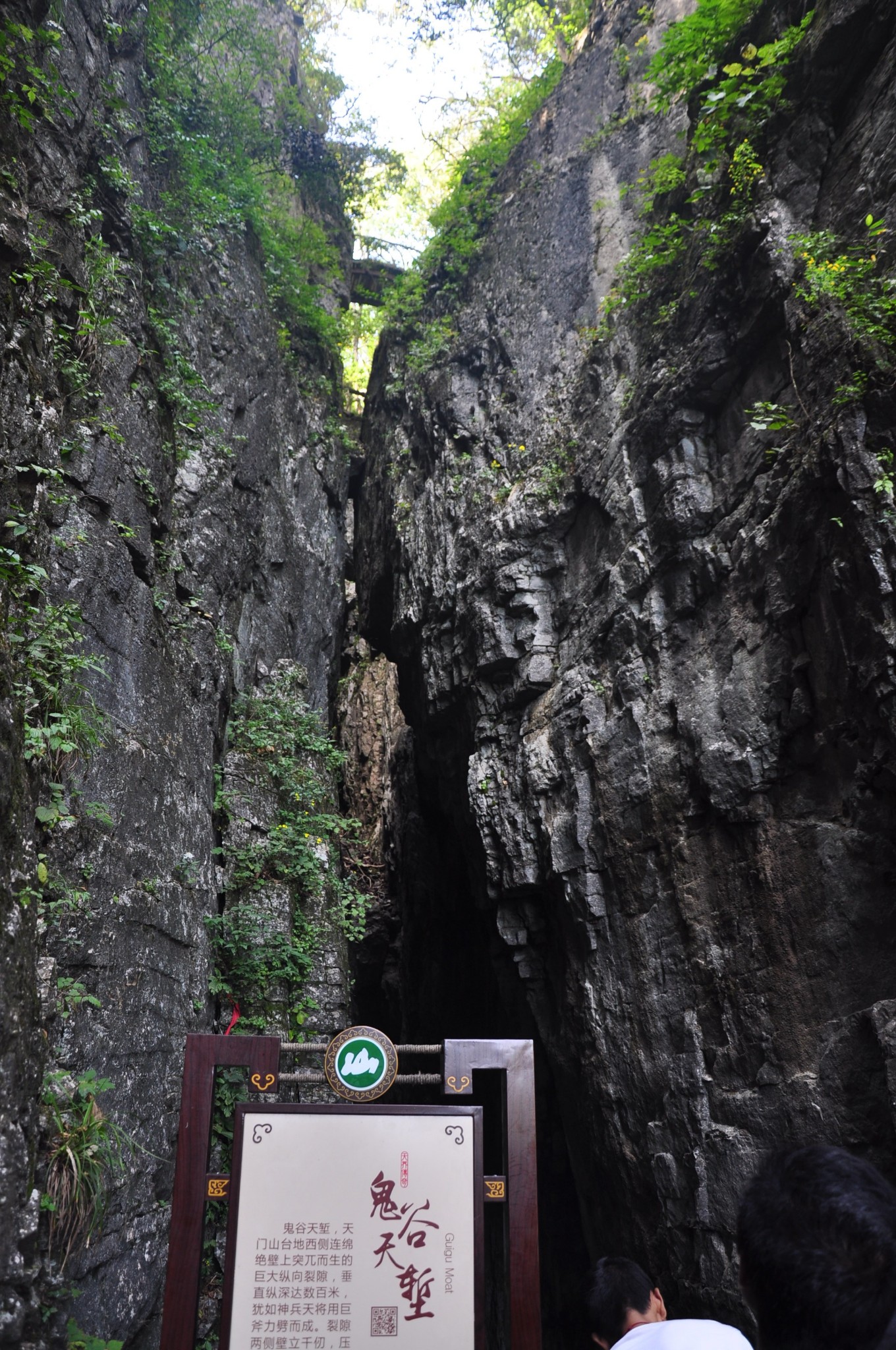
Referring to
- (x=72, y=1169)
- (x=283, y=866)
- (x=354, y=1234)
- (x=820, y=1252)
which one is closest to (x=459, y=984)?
(x=283, y=866)

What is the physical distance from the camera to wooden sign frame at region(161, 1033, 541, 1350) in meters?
3.05

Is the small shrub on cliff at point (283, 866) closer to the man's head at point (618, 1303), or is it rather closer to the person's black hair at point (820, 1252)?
the man's head at point (618, 1303)

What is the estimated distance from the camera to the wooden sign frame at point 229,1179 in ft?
10.0

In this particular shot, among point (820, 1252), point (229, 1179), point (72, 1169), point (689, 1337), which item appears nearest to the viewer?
point (820, 1252)

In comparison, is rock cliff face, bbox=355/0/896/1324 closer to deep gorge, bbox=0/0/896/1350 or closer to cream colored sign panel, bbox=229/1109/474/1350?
deep gorge, bbox=0/0/896/1350

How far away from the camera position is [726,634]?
6.30 metres

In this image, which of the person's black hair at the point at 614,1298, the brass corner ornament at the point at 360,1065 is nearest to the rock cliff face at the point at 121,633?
the brass corner ornament at the point at 360,1065

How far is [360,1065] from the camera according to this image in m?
3.37

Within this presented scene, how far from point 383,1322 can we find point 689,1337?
1587mm

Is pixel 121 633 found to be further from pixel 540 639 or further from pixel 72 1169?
pixel 540 639

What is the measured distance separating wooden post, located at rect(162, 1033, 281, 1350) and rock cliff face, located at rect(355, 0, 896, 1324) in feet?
10.8

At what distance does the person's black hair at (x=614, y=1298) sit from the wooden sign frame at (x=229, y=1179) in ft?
0.72

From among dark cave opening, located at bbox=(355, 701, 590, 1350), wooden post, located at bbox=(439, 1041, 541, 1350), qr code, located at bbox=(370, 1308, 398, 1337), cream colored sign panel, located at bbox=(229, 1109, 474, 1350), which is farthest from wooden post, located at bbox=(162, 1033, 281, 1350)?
dark cave opening, located at bbox=(355, 701, 590, 1350)

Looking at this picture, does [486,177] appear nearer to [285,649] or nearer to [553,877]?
Answer: [285,649]
